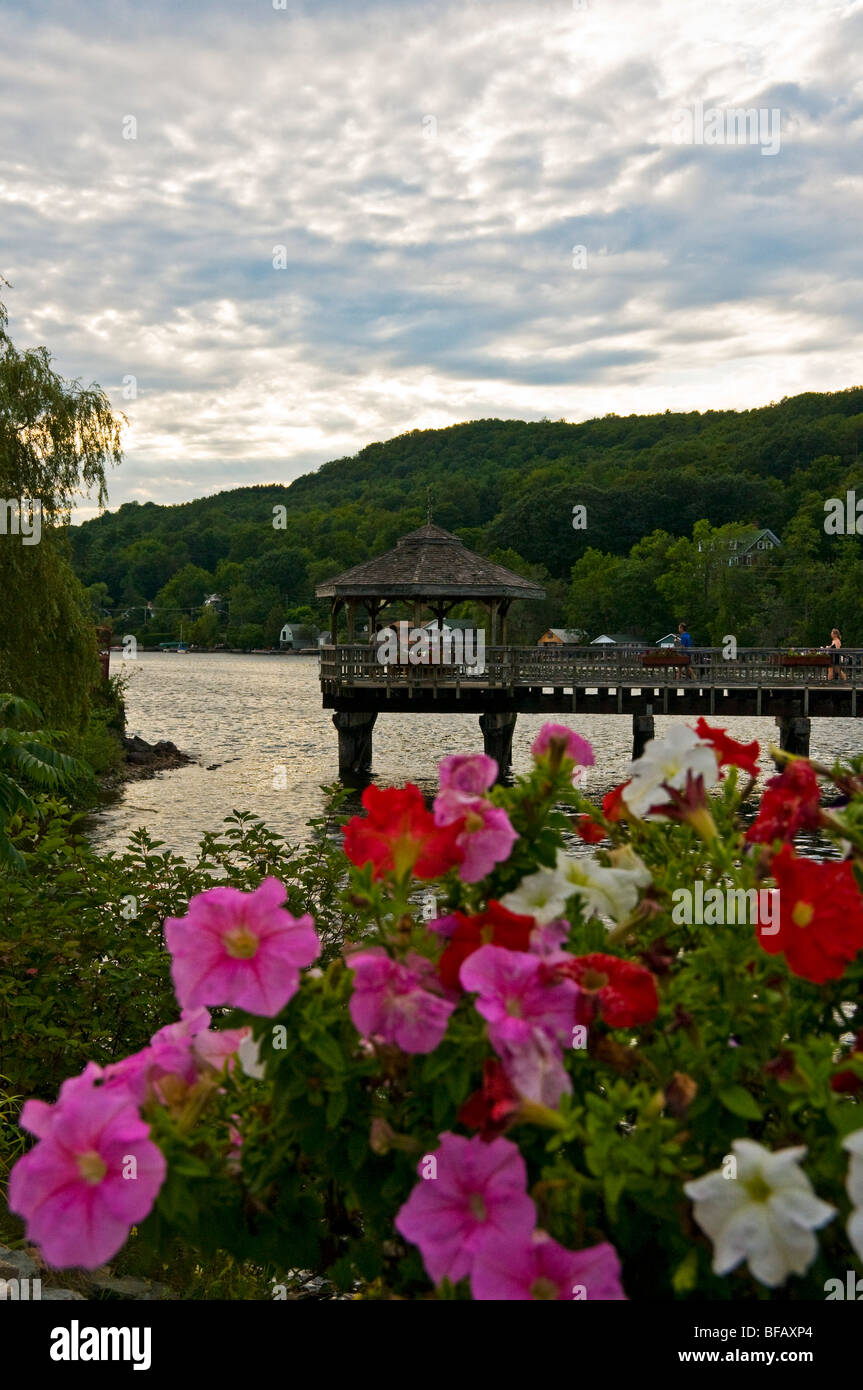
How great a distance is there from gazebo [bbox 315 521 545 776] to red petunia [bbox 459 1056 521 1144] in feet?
95.7

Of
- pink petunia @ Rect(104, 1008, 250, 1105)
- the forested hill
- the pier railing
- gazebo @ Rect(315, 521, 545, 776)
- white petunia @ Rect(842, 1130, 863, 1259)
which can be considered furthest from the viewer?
the forested hill

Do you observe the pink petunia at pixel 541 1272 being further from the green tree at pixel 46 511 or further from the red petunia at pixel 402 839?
the green tree at pixel 46 511

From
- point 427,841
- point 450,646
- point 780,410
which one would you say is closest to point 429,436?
point 780,410

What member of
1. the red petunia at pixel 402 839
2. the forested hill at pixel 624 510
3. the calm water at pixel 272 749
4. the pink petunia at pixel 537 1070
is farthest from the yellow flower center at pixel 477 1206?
the forested hill at pixel 624 510

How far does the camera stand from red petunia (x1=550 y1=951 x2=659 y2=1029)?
1.49m

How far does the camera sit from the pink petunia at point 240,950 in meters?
1.54

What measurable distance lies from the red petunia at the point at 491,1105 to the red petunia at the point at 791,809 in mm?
595

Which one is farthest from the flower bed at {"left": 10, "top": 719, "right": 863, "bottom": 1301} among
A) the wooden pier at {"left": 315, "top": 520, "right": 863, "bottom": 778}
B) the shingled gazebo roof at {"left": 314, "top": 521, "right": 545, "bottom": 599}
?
the shingled gazebo roof at {"left": 314, "top": 521, "right": 545, "bottom": 599}

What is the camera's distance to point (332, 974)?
1.67 m

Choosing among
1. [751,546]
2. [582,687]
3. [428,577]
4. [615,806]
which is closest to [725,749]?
[615,806]

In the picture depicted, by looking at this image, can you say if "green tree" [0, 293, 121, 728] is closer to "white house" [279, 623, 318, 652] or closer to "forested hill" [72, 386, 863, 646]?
"forested hill" [72, 386, 863, 646]

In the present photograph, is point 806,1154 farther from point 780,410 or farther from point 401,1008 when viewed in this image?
point 780,410

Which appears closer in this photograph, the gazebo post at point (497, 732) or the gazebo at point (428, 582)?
the gazebo post at point (497, 732)
